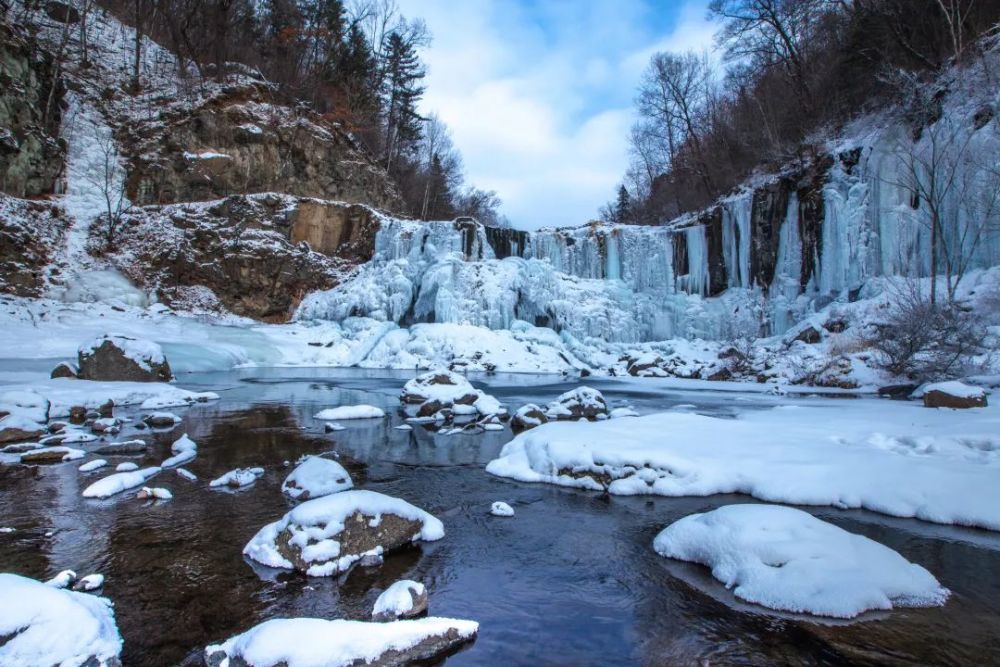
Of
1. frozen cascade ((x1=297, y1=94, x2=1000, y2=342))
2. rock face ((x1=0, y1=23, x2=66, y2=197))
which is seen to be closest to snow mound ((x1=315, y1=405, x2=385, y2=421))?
frozen cascade ((x1=297, y1=94, x2=1000, y2=342))

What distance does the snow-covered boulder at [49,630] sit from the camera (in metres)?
1.67

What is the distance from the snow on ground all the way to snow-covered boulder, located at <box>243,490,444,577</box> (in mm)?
1769

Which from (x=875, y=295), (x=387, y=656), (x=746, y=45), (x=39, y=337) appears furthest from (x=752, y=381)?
(x=39, y=337)

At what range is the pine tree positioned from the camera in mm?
30766

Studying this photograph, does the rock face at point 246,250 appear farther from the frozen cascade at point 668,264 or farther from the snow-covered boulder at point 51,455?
the snow-covered boulder at point 51,455

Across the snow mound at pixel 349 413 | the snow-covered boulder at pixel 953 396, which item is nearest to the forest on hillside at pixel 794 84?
the snow-covered boulder at pixel 953 396

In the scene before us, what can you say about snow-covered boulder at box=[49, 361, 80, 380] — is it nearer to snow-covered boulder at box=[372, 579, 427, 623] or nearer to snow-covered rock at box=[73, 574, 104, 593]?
snow-covered rock at box=[73, 574, 104, 593]

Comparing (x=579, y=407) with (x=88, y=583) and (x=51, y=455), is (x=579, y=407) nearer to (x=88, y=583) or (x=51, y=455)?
(x=88, y=583)

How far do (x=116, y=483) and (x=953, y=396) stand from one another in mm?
9750

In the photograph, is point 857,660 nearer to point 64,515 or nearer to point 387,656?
point 387,656

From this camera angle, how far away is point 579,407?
7.75 metres

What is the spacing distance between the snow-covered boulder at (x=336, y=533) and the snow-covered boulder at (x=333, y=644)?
76 cm

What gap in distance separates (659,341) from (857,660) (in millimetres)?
19152

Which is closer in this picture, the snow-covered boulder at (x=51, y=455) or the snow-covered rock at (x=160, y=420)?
the snow-covered boulder at (x=51, y=455)
